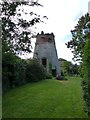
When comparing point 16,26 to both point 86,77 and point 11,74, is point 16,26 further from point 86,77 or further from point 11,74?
point 11,74

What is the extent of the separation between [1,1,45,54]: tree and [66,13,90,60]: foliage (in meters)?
7.78

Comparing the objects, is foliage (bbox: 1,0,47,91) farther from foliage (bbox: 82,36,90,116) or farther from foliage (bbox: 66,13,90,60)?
foliage (bbox: 66,13,90,60)

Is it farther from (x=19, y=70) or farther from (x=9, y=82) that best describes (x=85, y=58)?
(x=19, y=70)

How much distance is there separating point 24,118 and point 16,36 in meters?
4.54

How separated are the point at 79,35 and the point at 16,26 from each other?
9434 millimetres

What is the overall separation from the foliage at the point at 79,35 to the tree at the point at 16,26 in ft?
25.5

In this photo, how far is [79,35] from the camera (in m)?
20.8

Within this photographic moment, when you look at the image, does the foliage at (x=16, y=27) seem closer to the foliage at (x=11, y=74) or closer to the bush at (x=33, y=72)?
the foliage at (x=11, y=74)

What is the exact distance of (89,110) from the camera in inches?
382

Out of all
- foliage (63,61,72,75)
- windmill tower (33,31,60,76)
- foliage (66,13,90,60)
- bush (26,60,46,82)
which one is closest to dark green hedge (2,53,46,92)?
bush (26,60,46,82)

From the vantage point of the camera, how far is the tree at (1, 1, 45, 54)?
11.6 metres

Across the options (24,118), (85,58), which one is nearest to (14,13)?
(85,58)

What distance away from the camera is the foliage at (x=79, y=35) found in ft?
66.0

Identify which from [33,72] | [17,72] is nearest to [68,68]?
[33,72]
